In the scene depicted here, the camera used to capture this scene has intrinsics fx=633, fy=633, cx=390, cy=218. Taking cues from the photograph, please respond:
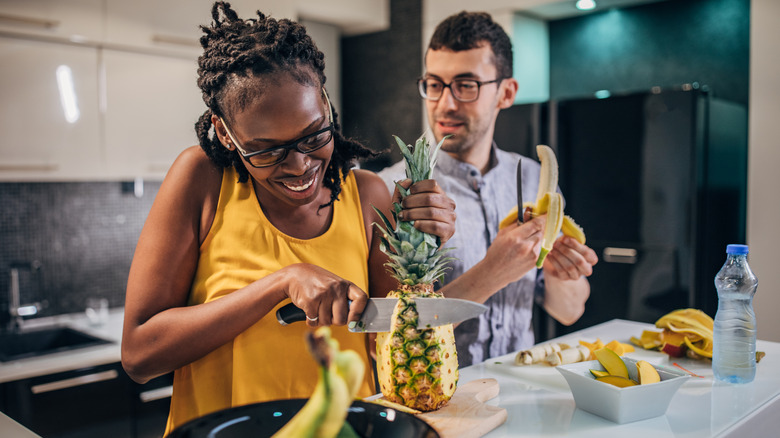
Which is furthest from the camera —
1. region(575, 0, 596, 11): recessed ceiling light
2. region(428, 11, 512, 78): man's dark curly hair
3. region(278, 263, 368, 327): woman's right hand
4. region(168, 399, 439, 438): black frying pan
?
region(575, 0, 596, 11): recessed ceiling light

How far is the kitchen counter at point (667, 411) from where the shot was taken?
1.10m

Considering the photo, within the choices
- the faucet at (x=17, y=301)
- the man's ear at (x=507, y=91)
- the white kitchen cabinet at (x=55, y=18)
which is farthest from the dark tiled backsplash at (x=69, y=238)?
the man's ear at (x=507, y=91)

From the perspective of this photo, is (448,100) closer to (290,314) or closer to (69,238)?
(290,314)

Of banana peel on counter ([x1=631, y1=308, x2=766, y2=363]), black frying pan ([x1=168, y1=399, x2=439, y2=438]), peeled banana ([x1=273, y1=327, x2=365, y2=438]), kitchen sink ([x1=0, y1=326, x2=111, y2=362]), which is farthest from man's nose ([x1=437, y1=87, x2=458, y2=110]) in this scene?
kitchen sink ([x1=0, y1=326, x2=111, y2=362])

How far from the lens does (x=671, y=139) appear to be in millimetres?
2760

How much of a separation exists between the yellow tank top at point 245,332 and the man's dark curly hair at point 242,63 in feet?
0.30

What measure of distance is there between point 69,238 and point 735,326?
9.05 feet

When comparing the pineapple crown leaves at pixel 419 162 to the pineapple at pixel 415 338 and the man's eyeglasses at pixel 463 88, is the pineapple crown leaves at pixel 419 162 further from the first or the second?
the man's eyeglasses at pixel 463 88

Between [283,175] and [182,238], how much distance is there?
227 millimetres

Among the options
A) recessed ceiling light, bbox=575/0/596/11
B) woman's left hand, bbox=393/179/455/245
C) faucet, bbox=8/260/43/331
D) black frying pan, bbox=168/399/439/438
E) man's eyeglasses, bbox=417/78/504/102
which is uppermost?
recessed ceiling light, bbox=575/0/596/11

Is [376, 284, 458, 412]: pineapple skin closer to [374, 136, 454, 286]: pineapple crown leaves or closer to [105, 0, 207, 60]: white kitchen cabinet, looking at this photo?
[374, 136, 454, 286]: pineapple crown leaves

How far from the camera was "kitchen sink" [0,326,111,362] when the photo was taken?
103 inches

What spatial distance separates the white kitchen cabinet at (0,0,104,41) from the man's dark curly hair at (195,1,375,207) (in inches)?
61.1

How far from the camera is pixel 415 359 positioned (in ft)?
3.49
